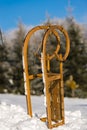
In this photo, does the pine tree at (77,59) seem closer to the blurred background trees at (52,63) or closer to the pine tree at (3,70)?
the blurred background trees at (52,63)

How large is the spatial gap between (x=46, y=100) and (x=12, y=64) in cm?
2048

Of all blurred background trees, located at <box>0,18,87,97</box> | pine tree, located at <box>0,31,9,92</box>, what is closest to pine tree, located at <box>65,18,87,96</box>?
blurred background trees, located at <box>0,18,87,97</box>

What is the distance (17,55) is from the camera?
26.6 m

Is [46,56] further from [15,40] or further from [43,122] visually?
[15,40]

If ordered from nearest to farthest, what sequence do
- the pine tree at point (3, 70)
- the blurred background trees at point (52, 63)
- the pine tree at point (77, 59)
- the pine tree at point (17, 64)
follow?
the blurred background trees at point (52, 63) → the pine tree at point (77, 59) → the pine tree at point (17, 64) → the pine tree at point (3, 70)

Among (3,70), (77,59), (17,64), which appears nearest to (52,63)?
(77,59)

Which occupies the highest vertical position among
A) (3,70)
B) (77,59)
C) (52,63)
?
(77,59)

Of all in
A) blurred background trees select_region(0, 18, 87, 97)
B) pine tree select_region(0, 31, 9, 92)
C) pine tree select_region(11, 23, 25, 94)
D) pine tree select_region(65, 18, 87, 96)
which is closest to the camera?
blurred background trees select_region(0, 18, 87, 97)

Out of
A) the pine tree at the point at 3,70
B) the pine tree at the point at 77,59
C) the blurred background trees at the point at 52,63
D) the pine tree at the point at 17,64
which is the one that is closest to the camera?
the blurred background trees at the point at 52,63

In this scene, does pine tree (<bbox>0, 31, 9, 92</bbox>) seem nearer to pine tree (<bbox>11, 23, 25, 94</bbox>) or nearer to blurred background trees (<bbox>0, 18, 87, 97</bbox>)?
blurred background trees (<bbox>0, 18, 87, 97</bbox>)

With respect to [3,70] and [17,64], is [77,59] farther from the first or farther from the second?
[3,70]

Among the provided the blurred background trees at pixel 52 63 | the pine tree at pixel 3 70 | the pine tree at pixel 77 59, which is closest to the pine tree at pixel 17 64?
the blurred background trees at pixel 52 63

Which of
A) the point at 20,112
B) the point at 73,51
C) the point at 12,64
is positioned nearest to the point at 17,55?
the point at 12,64

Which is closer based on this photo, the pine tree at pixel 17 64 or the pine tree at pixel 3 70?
the pine tree at pixel 17 64
